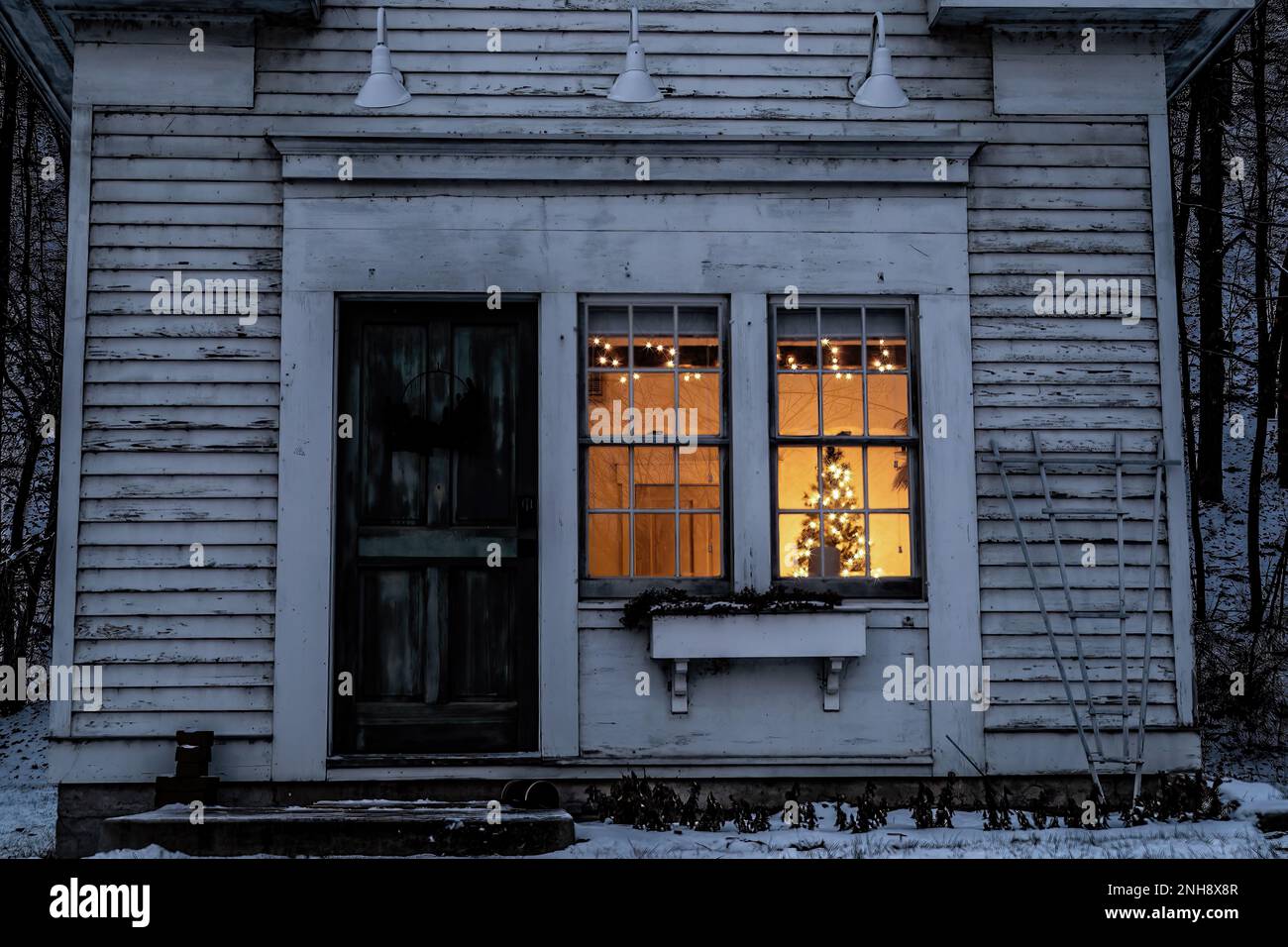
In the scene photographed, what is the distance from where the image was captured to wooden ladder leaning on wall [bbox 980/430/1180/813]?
6.30 meters

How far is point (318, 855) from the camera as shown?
5.15m

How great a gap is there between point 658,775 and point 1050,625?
2.31m

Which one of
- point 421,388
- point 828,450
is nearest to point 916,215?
point 828,450

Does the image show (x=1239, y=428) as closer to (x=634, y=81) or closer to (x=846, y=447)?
(x=846, y=447)

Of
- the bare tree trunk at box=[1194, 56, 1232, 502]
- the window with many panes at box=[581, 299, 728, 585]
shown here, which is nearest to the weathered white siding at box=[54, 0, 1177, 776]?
the window with many panes at box=[581, 299, 728, 585]

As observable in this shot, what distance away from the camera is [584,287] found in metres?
6.64

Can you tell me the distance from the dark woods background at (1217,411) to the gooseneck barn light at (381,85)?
6350 mm

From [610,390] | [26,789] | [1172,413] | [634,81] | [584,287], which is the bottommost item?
[26,789]

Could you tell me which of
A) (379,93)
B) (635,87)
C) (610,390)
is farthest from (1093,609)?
(379,93)

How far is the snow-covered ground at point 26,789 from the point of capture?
7.48 meters

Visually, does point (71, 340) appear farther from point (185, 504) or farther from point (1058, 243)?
point (1058, 243)

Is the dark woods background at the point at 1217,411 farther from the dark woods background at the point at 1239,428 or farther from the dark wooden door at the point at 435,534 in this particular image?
the dark wooden door at the point at 435,534

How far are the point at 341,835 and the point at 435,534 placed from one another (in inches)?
72.9

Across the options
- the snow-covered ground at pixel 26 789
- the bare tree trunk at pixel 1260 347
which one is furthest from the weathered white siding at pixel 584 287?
the bare tree trunk at pixel 1260 347
